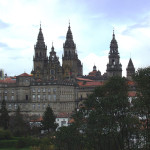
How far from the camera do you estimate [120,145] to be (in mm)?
53562

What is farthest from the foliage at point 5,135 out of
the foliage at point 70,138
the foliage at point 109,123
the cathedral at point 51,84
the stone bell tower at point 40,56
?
the stone bell tower at point 40,56

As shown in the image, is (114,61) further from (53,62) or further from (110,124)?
(110,124)

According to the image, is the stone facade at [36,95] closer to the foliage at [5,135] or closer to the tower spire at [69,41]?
the tower spire at [69,41]

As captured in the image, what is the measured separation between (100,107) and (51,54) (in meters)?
84.9

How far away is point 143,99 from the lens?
48562 mm

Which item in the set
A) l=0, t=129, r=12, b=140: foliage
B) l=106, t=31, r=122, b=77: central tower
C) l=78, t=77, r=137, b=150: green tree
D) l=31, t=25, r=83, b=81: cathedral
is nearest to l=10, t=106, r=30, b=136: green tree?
l=0, t=129, r=12, b=140: foliage

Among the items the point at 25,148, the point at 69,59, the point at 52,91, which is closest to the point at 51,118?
the point at 25,148

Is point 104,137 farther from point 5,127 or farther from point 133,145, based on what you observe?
point 5,127

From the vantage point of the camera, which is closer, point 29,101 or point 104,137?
point 104,137

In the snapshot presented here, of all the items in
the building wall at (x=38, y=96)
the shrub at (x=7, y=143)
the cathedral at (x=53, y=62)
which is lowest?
the shrub at (x=7, y=143)

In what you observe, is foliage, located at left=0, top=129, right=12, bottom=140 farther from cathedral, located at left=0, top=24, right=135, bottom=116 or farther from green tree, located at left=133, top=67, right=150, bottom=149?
cathedral, located at left=0, top=24, right=135, bottom=116

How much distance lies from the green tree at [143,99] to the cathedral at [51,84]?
75715 mm

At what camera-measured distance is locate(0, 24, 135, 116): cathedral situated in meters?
129

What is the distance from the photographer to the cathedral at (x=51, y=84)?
129375 mm
